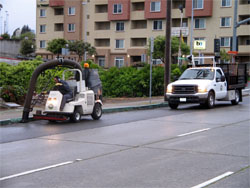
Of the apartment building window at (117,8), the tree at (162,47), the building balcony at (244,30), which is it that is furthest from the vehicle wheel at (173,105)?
the apartment building window at (117,8)

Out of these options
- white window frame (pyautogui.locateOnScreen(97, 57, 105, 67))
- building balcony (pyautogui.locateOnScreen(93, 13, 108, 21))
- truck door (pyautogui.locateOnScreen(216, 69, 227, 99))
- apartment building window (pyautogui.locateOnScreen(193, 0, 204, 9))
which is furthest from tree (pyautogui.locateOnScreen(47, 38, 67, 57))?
truck door (pyautogui.locateOnScreen(216, 69, 227, 99))

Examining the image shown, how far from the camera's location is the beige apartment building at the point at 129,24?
2486 inches

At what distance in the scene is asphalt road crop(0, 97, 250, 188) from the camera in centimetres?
763

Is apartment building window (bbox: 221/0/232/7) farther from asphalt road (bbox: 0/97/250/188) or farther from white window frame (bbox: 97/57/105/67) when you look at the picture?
asphalt road (bbox: 0/97/250/188)

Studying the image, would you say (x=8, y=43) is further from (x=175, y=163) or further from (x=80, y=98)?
(x=175, y=163)

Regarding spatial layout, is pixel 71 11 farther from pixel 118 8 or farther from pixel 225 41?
pixel 225 41

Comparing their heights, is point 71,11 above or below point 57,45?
above

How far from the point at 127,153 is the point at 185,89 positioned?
38.9ft

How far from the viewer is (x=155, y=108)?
22391 millimetres

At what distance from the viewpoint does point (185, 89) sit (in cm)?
2155

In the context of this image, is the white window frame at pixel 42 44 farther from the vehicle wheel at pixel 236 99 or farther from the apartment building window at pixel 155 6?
the vehicle wheel at pixel 236 99

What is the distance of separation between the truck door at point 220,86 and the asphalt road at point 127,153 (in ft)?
18.7

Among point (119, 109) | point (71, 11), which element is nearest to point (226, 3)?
point (71, 11)

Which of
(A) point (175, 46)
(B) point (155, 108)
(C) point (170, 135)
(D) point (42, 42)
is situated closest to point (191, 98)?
(B) point (155, 108)
